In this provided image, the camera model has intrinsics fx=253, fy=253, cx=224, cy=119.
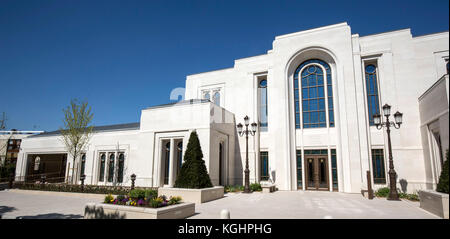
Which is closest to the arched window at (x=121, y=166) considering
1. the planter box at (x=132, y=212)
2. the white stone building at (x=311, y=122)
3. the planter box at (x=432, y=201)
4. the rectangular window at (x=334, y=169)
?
the white stone building at (x=311, y=122)

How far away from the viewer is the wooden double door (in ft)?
63.6

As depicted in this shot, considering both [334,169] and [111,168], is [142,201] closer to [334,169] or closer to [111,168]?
[334,169]

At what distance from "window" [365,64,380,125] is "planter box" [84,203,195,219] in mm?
16566

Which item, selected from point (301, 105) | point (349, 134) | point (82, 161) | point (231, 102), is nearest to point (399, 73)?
point (349, 134)

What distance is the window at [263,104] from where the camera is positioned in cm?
2232

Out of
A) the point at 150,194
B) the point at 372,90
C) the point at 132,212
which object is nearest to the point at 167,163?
the point at 150,194

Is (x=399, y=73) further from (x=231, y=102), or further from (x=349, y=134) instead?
(x=231, y=102)

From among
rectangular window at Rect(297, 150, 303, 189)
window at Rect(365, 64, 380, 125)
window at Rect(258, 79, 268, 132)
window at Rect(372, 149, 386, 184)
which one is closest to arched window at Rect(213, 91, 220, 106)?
window at Rect(258, 79, 268, 132)

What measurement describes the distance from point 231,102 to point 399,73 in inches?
524

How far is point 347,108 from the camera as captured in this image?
62.5ft

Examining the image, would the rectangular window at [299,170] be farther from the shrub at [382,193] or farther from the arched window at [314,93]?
the shrub at [382,193]

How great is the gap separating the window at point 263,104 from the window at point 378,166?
8455 mm

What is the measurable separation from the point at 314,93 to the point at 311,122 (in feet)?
7.96

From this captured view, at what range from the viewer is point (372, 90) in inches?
764
